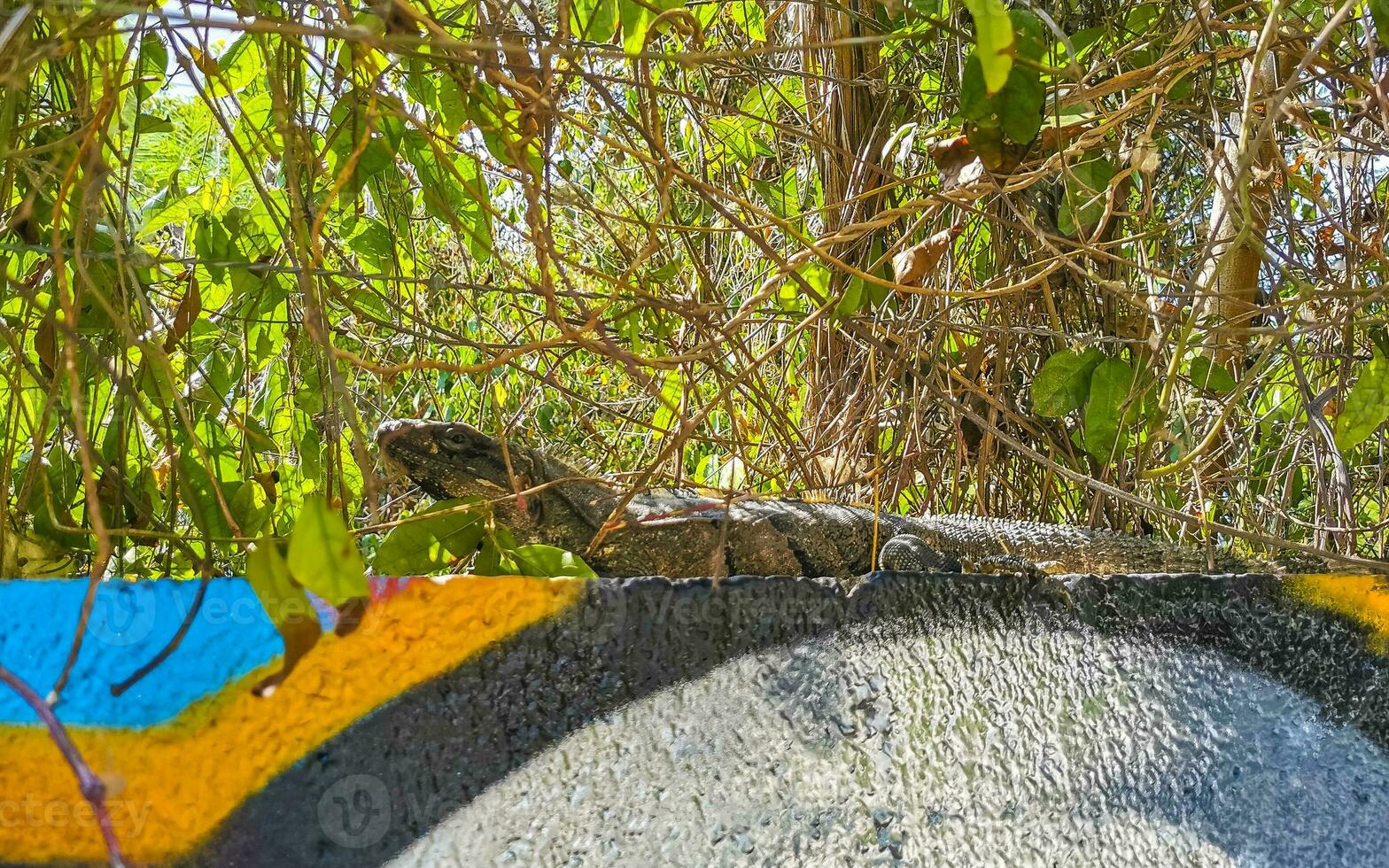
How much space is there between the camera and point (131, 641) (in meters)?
0.55

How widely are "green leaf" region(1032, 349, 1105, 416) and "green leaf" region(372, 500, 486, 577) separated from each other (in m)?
0.65

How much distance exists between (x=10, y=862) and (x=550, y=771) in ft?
0.88

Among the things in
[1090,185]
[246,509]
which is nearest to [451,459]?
[246,509]

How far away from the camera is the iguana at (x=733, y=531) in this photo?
1.63 m

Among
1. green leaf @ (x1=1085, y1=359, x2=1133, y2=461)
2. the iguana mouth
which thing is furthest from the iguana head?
green leaf @ (x1=1085, y1=359, x2=1133, y2=461)

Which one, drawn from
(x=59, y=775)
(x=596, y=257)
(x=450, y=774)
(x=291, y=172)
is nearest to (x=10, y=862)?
(x=59, y=775)

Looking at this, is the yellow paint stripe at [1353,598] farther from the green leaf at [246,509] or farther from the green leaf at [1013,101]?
the green leaf at [246,509]

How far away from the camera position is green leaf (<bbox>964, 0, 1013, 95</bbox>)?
0.50m

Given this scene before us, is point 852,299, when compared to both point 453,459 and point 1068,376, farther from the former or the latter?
point 453,459

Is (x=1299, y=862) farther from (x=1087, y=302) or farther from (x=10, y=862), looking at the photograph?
(x=1087, y=302)

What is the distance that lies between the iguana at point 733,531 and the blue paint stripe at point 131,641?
99 centimetres

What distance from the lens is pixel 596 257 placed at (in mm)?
2551

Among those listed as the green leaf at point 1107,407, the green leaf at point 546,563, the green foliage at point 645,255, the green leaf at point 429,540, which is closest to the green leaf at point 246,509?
the green foliage at point 645,255

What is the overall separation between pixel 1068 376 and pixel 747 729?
2.27 feet
